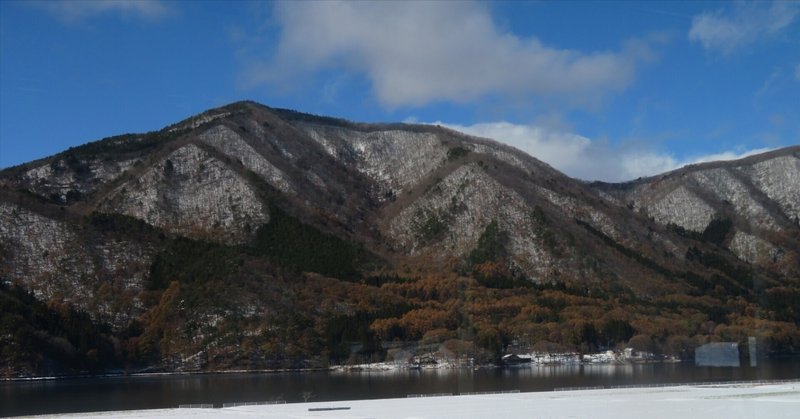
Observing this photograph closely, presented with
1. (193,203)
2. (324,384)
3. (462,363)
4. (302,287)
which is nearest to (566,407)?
(324,384)

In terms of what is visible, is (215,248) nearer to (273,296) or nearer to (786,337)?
(273,296)

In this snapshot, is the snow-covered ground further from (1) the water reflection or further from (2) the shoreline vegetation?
(2) the shoreline vegetation

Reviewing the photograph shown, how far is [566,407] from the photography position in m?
60.5

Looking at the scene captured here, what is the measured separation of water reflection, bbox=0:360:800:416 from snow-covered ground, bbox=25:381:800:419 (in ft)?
48.5

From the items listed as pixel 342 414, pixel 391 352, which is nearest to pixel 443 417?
pixel 342 414

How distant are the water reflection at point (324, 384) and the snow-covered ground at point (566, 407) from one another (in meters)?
14.8

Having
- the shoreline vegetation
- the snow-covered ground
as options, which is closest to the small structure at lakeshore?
the shoreline vegetation

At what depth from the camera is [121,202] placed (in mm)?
188875

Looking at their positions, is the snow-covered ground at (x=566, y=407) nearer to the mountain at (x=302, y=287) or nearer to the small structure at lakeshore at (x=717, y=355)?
the small structure at lakeshore at (x=717, y=355)

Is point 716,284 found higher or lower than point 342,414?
higher

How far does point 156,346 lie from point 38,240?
102ft

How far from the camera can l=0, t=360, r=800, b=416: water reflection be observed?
86812mm

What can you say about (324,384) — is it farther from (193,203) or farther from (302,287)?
(193,203)

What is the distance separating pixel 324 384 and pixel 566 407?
51314mm
